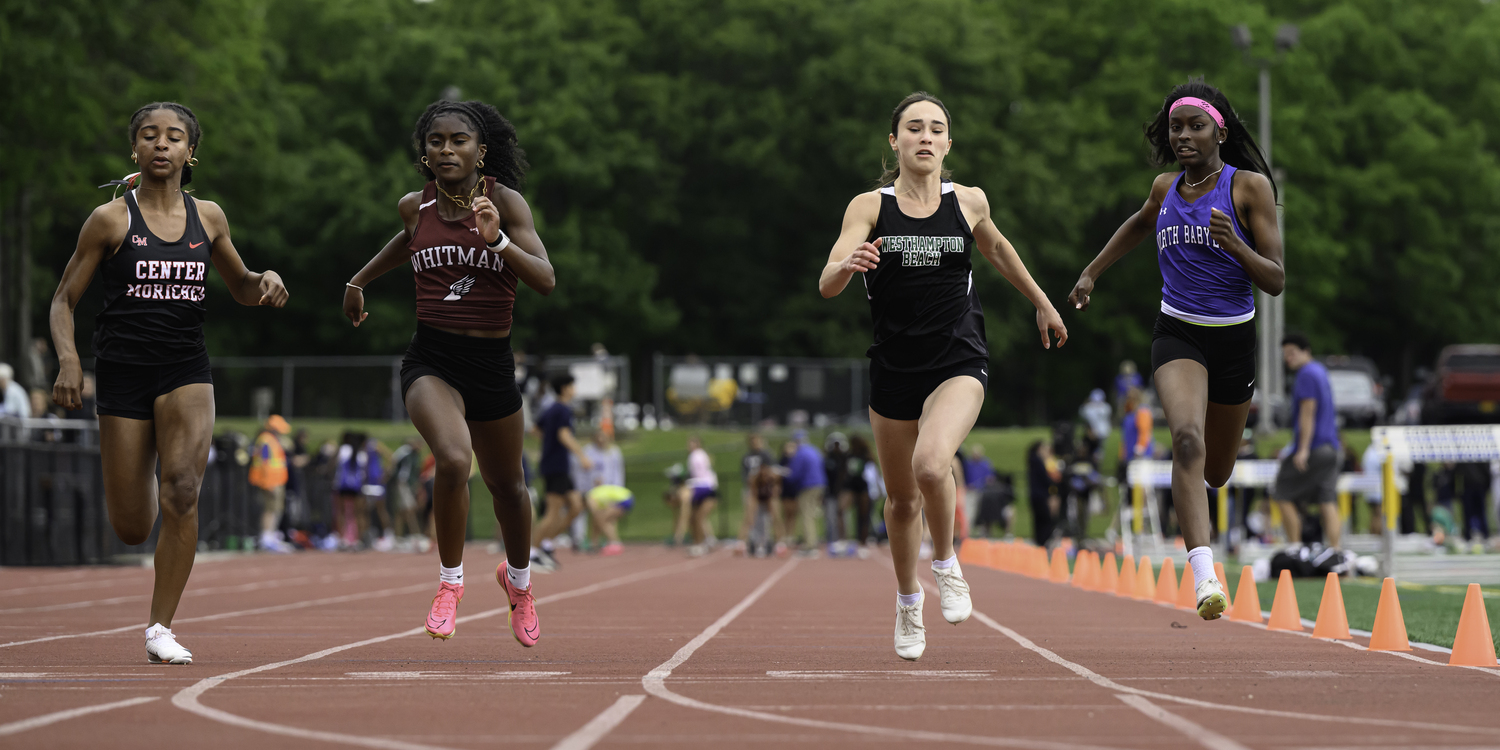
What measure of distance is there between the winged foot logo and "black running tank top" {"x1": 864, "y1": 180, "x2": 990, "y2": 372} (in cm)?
168

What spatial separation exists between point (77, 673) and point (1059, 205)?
4441cm

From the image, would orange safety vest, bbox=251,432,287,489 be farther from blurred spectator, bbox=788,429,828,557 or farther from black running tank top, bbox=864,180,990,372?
black running tank top, bbox=864,180,990,372

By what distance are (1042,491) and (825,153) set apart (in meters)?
27.1

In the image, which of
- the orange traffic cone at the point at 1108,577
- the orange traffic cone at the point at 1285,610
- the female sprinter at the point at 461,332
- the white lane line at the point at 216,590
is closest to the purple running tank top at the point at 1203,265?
the orange traffic cone at the point at 1285,610

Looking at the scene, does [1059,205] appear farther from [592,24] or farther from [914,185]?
[914,185]

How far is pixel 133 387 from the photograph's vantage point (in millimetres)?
7488

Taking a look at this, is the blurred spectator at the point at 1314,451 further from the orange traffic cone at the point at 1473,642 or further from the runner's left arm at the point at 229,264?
the runner's left arm at the point at 229,264

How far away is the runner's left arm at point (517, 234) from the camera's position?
7297 millimetres

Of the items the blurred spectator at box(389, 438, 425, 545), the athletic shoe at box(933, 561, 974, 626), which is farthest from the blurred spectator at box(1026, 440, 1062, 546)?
the athletic shoe at box(933, 561, 974, 626)

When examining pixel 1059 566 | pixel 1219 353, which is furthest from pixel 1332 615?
pixel 1059 566

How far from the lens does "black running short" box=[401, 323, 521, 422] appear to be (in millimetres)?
7730

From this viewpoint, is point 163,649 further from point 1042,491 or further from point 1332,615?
point 1042,491

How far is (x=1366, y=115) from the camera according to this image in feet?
177

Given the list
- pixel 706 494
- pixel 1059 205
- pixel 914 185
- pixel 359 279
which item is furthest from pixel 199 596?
pixel 1059 205
